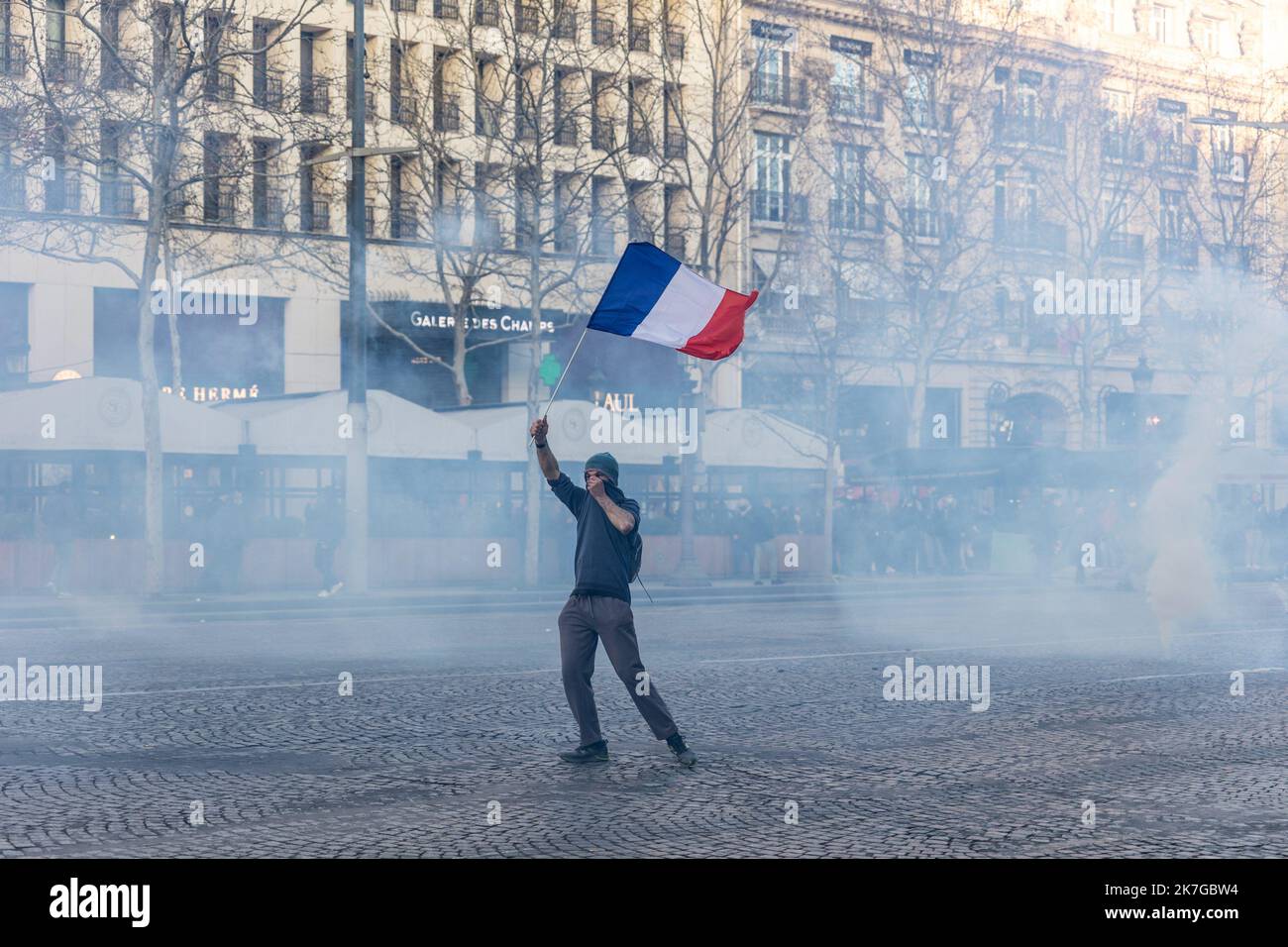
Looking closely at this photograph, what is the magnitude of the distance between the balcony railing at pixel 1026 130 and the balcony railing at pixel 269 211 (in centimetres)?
1212

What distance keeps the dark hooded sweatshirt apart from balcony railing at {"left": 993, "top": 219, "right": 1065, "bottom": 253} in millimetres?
17735

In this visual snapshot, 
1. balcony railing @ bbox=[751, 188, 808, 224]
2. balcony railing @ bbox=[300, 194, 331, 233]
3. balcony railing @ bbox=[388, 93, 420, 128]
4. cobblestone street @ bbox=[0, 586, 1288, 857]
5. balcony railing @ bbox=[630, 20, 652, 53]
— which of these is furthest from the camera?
balcony railing @ bbox=[751, 188, 808, 224]

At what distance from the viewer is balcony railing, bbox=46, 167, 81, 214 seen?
23875 millimetres

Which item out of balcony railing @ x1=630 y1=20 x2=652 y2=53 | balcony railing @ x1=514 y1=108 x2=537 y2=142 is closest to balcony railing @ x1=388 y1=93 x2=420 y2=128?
balcony railing @ x1=514 y1=108 x2=537 y2=142

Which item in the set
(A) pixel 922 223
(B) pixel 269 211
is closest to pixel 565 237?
(B) pixel 269 211

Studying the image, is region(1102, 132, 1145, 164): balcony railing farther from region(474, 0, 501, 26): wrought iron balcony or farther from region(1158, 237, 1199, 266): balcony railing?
region(474, 0, 501, 26): wrought iron balcony

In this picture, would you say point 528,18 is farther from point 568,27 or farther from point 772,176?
point 772,176

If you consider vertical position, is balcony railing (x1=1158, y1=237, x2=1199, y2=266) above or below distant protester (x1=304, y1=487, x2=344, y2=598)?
above

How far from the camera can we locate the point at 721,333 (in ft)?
31.1

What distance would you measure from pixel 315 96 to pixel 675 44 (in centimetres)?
867

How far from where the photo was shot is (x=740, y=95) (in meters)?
30.7
